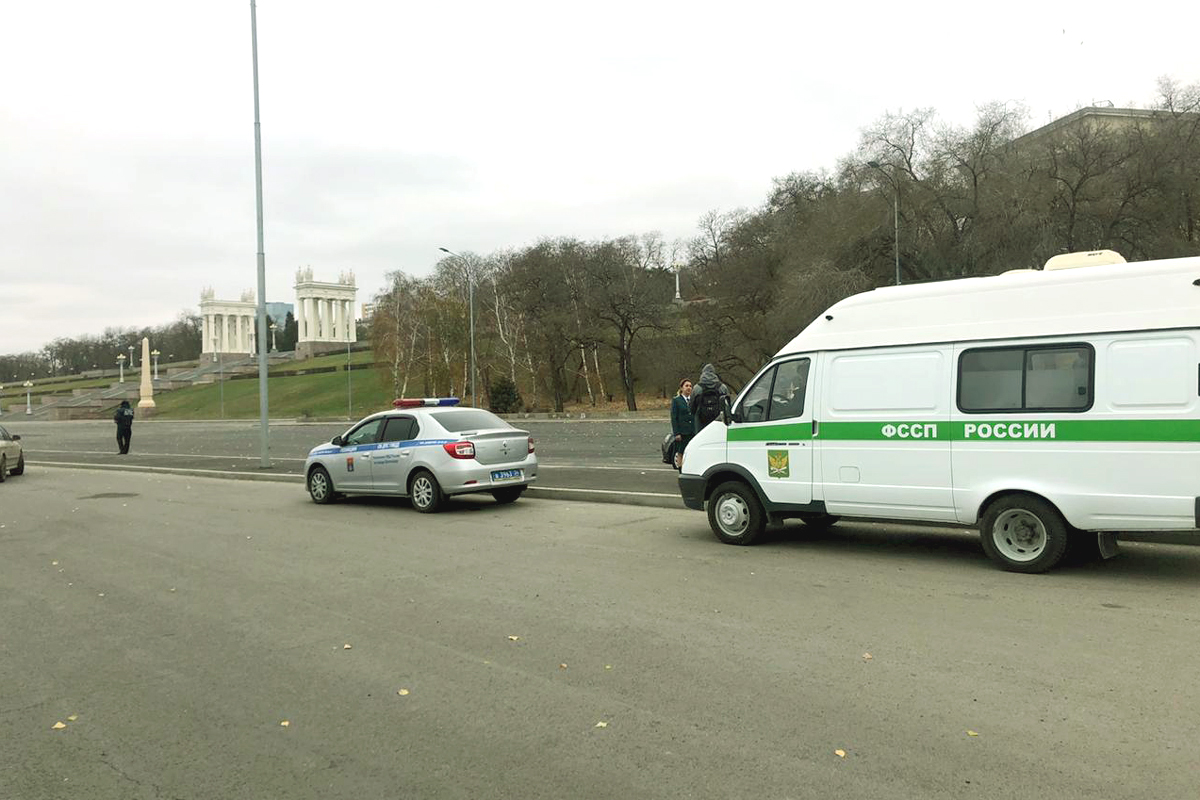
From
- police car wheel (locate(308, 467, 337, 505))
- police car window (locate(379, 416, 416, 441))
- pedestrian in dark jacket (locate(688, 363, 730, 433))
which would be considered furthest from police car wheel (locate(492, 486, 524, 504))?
pedestrian in dark jacket (locate(688, 363, 730, 433))

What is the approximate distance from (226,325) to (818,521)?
168 m

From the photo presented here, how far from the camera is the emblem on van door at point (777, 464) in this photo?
9.22 metres

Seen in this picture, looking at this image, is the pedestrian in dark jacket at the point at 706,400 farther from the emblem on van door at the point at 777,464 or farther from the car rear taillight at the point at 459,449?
the emblem on van door at the point at 777,464

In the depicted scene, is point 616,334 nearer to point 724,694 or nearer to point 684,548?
point 684,548

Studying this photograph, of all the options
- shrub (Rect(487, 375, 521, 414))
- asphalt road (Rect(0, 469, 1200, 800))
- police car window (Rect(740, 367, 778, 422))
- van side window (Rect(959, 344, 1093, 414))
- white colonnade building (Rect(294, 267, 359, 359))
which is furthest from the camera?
white colonnade building (Rect(294, 267, 359, 359))

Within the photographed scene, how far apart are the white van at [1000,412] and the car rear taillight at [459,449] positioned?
182 inches

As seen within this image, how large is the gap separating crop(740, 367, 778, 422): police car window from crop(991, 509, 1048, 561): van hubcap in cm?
260

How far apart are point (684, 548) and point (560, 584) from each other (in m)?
2.16

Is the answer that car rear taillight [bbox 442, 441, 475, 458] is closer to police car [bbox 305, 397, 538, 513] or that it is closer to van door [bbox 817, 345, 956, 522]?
police car [bbox 305, 397, 538, 513]

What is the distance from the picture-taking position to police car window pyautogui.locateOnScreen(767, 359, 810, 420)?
30.0ft

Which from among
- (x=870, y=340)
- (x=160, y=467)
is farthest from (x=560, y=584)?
(x=160, y=467)

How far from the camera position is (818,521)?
10.3m

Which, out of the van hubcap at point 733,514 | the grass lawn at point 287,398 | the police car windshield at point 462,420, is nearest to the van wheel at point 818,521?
the van hubcap at point 733,514

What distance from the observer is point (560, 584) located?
775 centimetres
